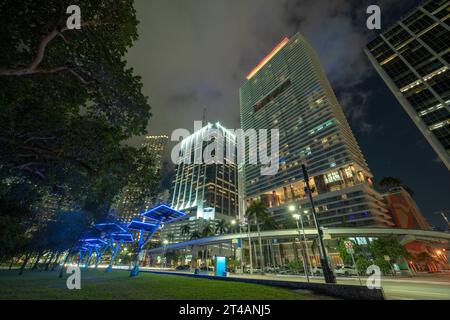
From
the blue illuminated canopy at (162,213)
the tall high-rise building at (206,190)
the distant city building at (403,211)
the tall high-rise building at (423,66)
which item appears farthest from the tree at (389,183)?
the tall high-rise building at (206,190)

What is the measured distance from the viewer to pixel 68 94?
31.1ft

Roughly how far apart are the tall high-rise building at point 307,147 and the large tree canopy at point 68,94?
45.3m

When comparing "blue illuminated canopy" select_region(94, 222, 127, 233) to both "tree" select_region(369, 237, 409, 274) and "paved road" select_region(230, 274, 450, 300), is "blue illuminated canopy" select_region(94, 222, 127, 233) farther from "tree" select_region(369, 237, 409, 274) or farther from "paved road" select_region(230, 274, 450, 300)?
"tree" select_region(369, 237, 409, 274)

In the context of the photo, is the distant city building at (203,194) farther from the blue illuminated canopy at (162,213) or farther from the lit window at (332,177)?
the blue illuminated canopy at (162,213)

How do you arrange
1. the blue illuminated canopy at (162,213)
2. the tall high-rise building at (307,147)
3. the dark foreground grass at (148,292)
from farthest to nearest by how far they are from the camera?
the tall high-rise building at (307,147) < the blue illuminated canopy at (162,213) < the dark foreground grass at (148,292)

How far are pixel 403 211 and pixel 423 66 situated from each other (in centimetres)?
4510

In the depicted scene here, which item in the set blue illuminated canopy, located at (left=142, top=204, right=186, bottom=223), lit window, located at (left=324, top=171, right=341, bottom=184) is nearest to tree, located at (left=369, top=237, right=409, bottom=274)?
blue illuminated canopy, located at (left=142, top=204, right=186, bottom=223)

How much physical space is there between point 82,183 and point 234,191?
175 m

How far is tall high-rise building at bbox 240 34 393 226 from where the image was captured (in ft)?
224

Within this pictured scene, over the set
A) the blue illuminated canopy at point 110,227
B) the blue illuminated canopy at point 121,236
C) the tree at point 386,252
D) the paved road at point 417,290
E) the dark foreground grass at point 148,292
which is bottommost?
the paved road at point 417,290

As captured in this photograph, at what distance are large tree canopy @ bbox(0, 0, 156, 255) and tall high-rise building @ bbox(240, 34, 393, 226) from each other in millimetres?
45271

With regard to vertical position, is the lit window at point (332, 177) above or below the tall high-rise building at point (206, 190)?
below

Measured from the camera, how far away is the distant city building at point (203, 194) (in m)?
146
